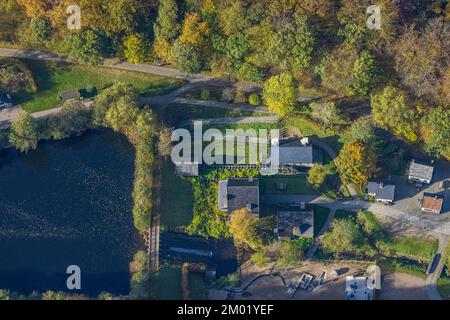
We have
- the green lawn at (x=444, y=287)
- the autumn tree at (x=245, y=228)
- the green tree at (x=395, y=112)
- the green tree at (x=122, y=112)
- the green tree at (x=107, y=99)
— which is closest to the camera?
the green lawn at (x=444, y=287)

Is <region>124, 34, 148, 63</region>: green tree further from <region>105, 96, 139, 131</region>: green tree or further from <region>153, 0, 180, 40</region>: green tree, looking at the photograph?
<region>105, 96, 139, 131</region>: green tree

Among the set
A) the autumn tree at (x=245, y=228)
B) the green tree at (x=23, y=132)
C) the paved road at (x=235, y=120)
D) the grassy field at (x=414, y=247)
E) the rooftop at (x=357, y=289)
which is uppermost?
the paved road at (x=235, y=120)

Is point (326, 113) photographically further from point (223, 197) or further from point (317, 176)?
point (223, 197)

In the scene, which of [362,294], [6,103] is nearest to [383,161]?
[362,294]

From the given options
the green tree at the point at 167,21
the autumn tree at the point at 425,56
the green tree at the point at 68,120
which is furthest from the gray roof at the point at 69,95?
the autumn tree at the point at 425,56

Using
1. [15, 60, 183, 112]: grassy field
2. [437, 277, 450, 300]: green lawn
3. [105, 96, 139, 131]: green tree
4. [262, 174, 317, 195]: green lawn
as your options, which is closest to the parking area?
[437, 277, 450, 300]: green lawn

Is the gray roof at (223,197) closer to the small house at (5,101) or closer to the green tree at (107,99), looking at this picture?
the green tree at (107,99)
